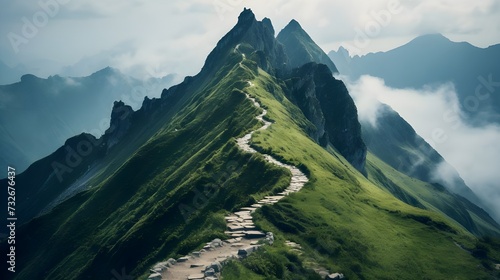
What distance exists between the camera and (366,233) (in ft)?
216

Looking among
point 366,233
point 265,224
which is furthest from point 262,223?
point 366,233

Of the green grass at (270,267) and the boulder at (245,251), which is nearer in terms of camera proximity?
the green grass at (270,267)

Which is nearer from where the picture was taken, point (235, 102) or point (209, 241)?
point (209, 241)

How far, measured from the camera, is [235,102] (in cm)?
16312

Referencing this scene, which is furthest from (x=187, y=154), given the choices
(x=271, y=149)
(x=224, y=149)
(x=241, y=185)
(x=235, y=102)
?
(x=241, y=185)

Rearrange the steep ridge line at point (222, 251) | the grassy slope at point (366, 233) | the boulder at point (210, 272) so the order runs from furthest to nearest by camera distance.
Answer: the grassy slope at point (366, 233) → the steep ridge line at point (222, 251) → the boulder at point (210, 272)

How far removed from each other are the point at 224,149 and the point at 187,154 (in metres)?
45.0

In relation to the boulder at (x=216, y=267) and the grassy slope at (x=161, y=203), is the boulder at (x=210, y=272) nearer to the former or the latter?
the boulder at (x=216, y=267)

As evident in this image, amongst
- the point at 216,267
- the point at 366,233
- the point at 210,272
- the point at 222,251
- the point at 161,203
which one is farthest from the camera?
the point at 161,203

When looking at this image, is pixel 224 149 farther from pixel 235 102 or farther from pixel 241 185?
pixel 235 102

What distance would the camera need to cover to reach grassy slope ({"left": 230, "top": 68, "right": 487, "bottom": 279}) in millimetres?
56594

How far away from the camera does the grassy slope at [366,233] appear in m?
56.6

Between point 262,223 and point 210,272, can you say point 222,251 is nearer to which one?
point 210,272

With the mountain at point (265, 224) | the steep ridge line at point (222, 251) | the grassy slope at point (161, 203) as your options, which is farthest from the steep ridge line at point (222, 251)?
the grassy slope at point (161, 203)
